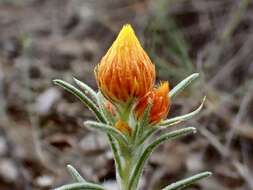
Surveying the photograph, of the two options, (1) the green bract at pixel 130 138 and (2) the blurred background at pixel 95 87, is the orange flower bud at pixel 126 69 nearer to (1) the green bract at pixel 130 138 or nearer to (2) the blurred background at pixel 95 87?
(1) the green bract at pixel 130 138

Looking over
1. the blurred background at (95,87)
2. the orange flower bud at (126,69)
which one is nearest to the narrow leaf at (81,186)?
the orange flower bud at (126,69)

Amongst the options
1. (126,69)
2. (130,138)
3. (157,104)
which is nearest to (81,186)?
(130,138)

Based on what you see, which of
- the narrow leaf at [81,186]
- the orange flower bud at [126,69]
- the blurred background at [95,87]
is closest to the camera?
the orange flower bud at [126,69]

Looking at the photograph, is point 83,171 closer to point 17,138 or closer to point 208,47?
point 17,138

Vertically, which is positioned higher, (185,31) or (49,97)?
(185,31)

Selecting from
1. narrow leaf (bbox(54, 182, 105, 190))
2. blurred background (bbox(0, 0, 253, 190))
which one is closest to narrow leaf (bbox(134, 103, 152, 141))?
narrow leaf (bbox(54, 182, 105, 190))

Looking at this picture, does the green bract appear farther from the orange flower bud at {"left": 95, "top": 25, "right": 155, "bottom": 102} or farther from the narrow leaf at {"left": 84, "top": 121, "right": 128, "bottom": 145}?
the orange flower bud at {"left": 95, "top": 25, "right": 155, "bottom": 102}

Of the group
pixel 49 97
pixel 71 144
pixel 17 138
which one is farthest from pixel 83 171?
pixel 49 97
